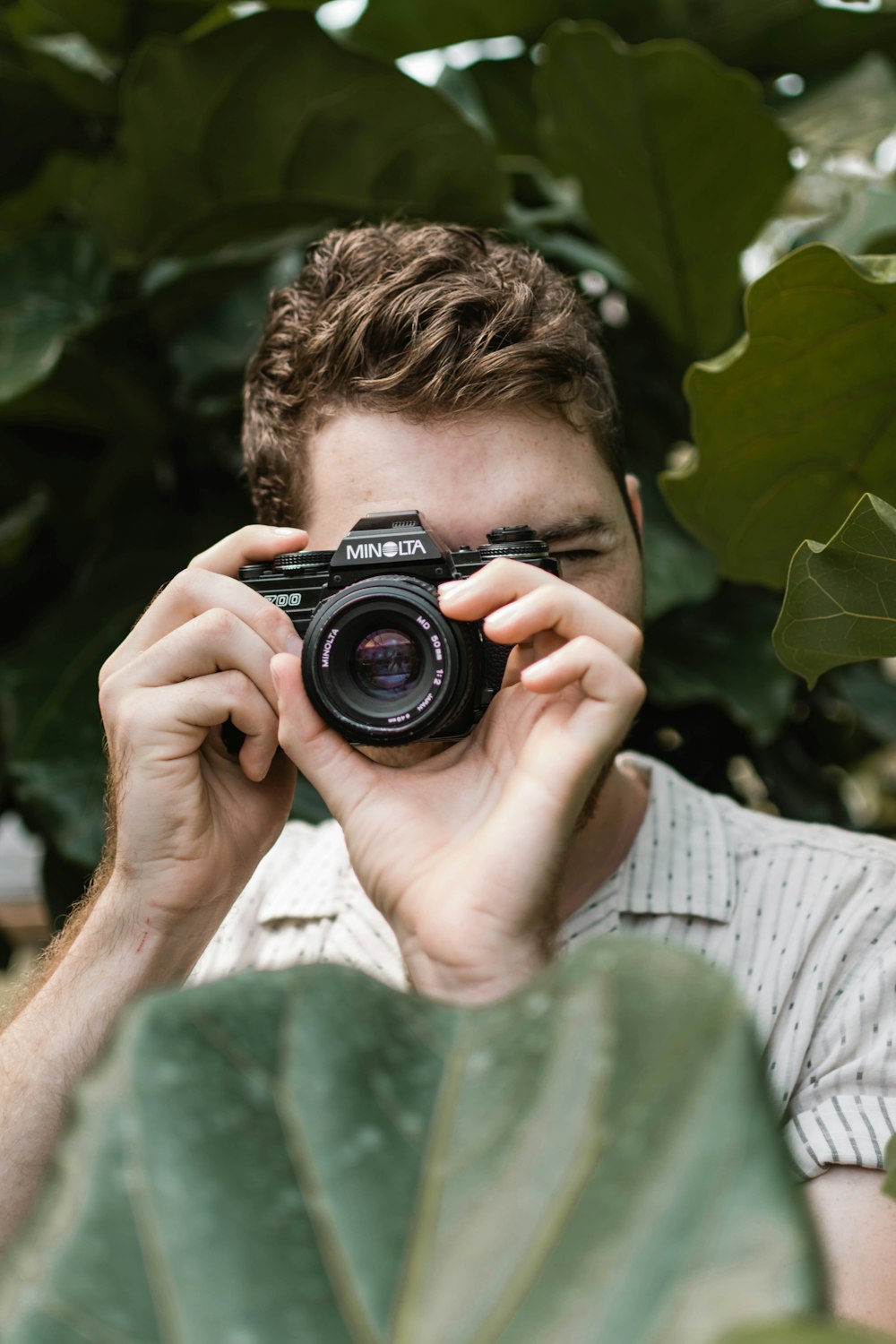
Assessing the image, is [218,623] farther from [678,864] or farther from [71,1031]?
[678,864]

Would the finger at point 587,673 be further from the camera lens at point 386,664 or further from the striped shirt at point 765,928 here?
the striped shirt at point 765,928

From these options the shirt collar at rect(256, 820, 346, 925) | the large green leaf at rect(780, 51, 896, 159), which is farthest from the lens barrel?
the large green leaf at rect(780, 51, 896, 159)

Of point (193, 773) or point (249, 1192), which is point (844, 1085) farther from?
point (249, 1192)

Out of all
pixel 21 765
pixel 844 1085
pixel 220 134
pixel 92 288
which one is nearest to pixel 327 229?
pixel 220 134

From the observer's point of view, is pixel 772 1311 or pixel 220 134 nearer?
pixel 772 1311

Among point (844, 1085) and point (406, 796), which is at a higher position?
point (406, 796)

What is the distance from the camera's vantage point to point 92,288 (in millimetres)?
1256

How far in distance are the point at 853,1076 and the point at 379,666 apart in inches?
16.2

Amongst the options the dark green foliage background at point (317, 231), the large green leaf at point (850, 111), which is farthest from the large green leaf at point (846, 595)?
the large green leaf at point (850, 111)

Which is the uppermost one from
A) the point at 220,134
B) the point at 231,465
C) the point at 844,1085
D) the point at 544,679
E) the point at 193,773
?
the point at 220,134

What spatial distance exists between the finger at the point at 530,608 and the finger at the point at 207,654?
0.49 ft

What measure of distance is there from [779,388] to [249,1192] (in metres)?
0.61

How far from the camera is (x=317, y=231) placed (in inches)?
51.1

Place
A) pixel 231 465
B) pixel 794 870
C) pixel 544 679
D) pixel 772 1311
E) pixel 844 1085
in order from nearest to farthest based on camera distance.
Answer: pixel 772 1311, pixel 544 679, pixel 844 1085, pixel 794 870, pixel 231 465
